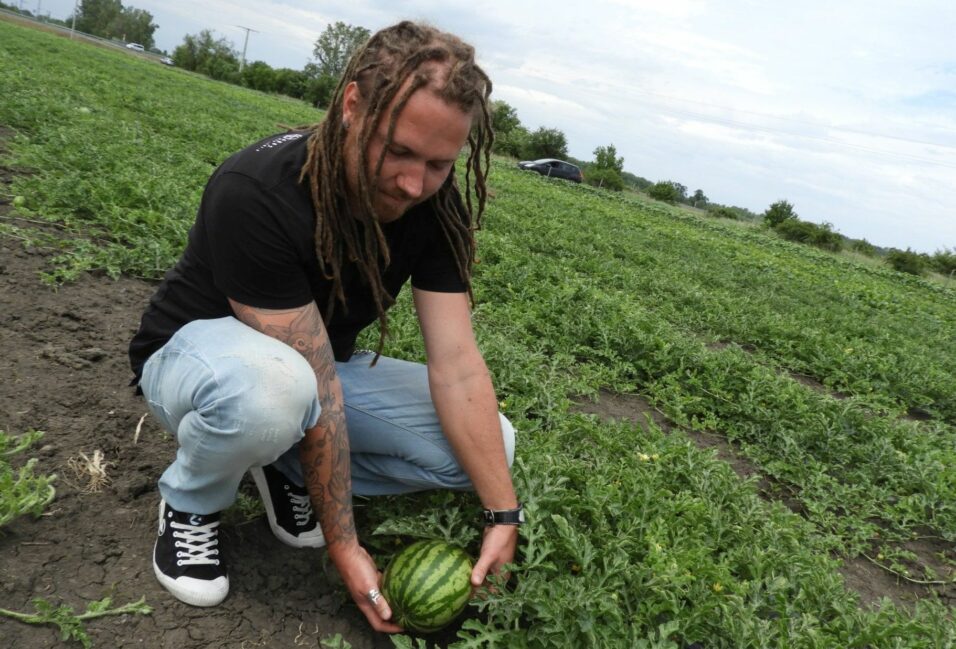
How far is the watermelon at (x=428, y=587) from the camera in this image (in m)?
2.05

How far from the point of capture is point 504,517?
7.36ft

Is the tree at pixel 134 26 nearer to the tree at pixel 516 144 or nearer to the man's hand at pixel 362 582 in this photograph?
the tree at pixel 516 144

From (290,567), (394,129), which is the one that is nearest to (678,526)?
(290,567)

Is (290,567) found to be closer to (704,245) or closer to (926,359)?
(926,359)

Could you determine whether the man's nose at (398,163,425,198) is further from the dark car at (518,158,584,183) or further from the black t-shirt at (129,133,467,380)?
the dark car at (518,158,584,183)

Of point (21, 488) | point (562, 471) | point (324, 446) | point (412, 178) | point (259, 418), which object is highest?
point (412, 178)

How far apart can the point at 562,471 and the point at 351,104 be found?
1.73 metres

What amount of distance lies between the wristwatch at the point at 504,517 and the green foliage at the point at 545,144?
4299cm

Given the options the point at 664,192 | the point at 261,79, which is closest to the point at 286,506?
the point at 664,192

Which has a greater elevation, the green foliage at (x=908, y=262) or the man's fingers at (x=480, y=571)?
the green foliage at (x=908, y=262)

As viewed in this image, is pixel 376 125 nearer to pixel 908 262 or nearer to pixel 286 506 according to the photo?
pixel 286 506

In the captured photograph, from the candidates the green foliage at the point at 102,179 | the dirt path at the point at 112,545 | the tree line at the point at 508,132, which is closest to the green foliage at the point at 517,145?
the tree line at the point at 508,132

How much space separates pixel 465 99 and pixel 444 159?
18 centimetres

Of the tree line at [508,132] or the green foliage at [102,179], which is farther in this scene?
the tree line at [508,132]
